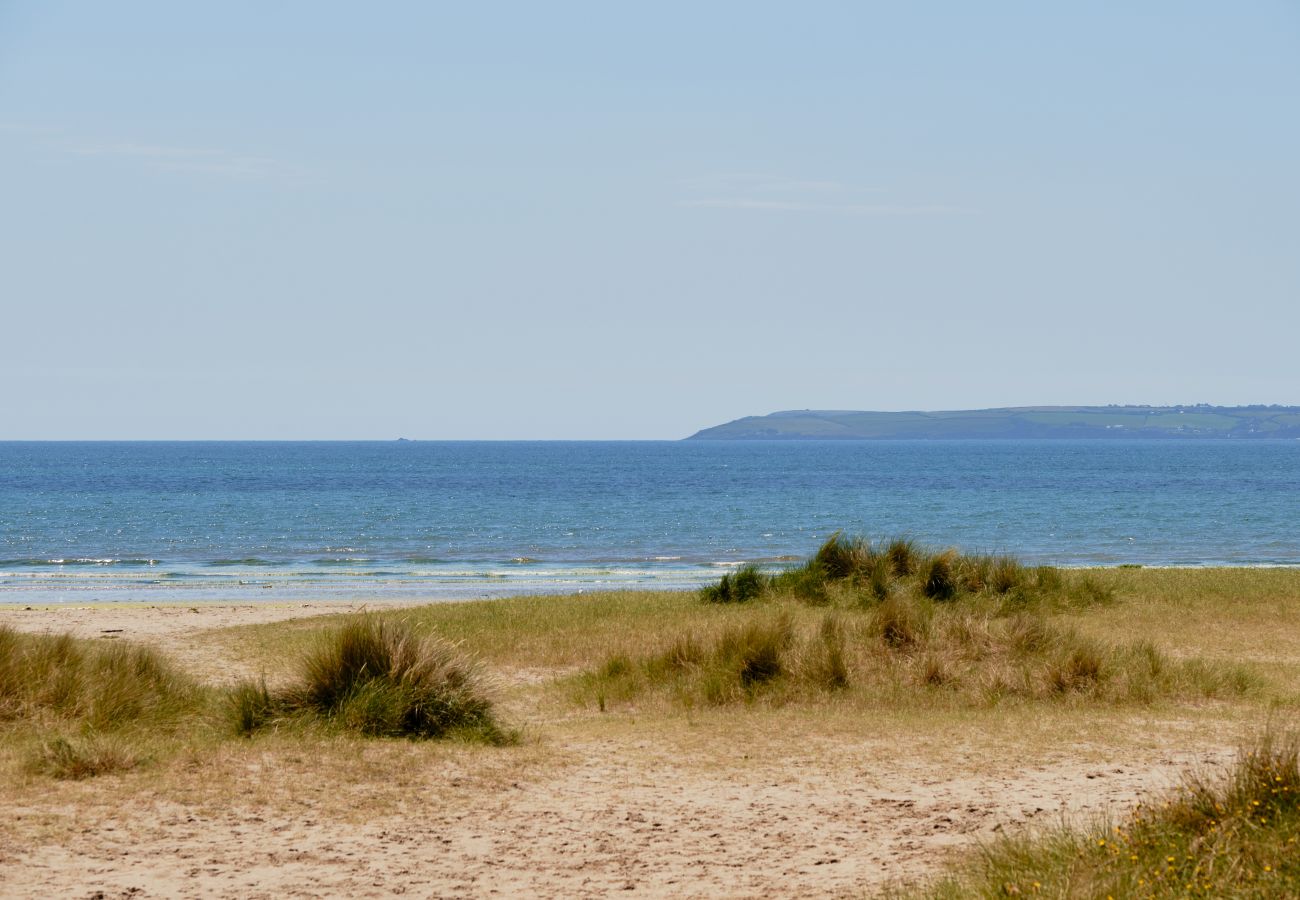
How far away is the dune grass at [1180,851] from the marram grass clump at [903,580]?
12.7m

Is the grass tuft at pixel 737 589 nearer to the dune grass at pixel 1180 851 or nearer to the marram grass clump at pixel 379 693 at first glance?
the marram grass clump at pixel 379 693

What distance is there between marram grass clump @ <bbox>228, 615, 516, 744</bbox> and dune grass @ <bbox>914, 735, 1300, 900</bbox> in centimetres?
533

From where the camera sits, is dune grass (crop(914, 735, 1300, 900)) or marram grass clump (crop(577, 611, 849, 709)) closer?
dune grass (crop(914, 735, 1300, 900))

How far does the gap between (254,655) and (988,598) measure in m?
11.3

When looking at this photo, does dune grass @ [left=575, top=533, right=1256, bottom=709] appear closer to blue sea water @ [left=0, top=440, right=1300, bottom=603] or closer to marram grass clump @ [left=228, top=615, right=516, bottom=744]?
marram grass clump @ [left=228, top=615, right=516, bottom=744]

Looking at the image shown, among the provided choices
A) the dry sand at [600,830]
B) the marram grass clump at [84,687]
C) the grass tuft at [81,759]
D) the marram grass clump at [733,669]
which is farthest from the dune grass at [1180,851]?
the marram grass clump at [84,687]

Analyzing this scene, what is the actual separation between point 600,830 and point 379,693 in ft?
11.2

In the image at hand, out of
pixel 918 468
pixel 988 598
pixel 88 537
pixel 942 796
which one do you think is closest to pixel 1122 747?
pixel 942 796

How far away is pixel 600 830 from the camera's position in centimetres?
833

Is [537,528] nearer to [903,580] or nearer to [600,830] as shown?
[903,580]

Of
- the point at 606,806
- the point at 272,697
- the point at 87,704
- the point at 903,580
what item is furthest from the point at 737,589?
the point at 606,806

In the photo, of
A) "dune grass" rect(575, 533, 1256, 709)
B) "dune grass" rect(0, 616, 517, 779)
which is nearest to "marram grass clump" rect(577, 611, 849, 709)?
"dune grass" rect(575, 533, 1256, 709)

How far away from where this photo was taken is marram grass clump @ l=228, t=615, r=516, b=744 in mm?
10875

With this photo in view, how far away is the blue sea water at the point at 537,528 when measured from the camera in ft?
124
